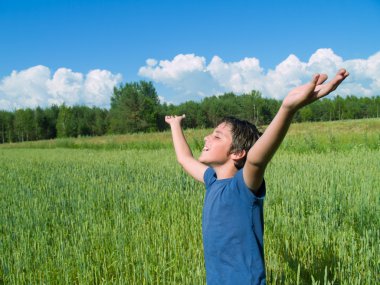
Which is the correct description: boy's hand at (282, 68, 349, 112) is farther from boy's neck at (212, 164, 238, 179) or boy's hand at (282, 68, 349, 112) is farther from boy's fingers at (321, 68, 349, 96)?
boy's neck at (212, 164, 238, 179)

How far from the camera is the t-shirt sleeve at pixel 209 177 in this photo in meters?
2.00

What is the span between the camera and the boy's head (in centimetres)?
187

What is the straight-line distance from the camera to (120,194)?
5.30m

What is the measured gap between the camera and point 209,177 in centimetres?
204

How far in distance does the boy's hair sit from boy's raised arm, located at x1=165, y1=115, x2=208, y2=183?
433 mm

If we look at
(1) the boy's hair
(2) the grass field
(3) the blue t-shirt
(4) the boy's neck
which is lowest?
(2) the grass field

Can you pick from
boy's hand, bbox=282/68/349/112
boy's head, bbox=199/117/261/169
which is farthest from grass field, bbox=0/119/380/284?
boy's hand, bbox=282/68/349/112

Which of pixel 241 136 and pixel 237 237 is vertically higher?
pixel 241 136

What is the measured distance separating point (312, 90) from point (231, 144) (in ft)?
2.15

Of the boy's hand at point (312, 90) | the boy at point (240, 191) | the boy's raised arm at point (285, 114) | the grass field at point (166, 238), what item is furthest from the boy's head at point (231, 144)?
the grass field at point (166, 238)

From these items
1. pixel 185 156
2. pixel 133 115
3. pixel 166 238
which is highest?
pixel 133 115

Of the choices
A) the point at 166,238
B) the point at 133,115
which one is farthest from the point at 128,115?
the point at 166,238

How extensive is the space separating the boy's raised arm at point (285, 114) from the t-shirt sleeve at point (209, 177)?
0.50m

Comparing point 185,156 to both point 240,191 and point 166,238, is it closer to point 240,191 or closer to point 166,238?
point 240,191
